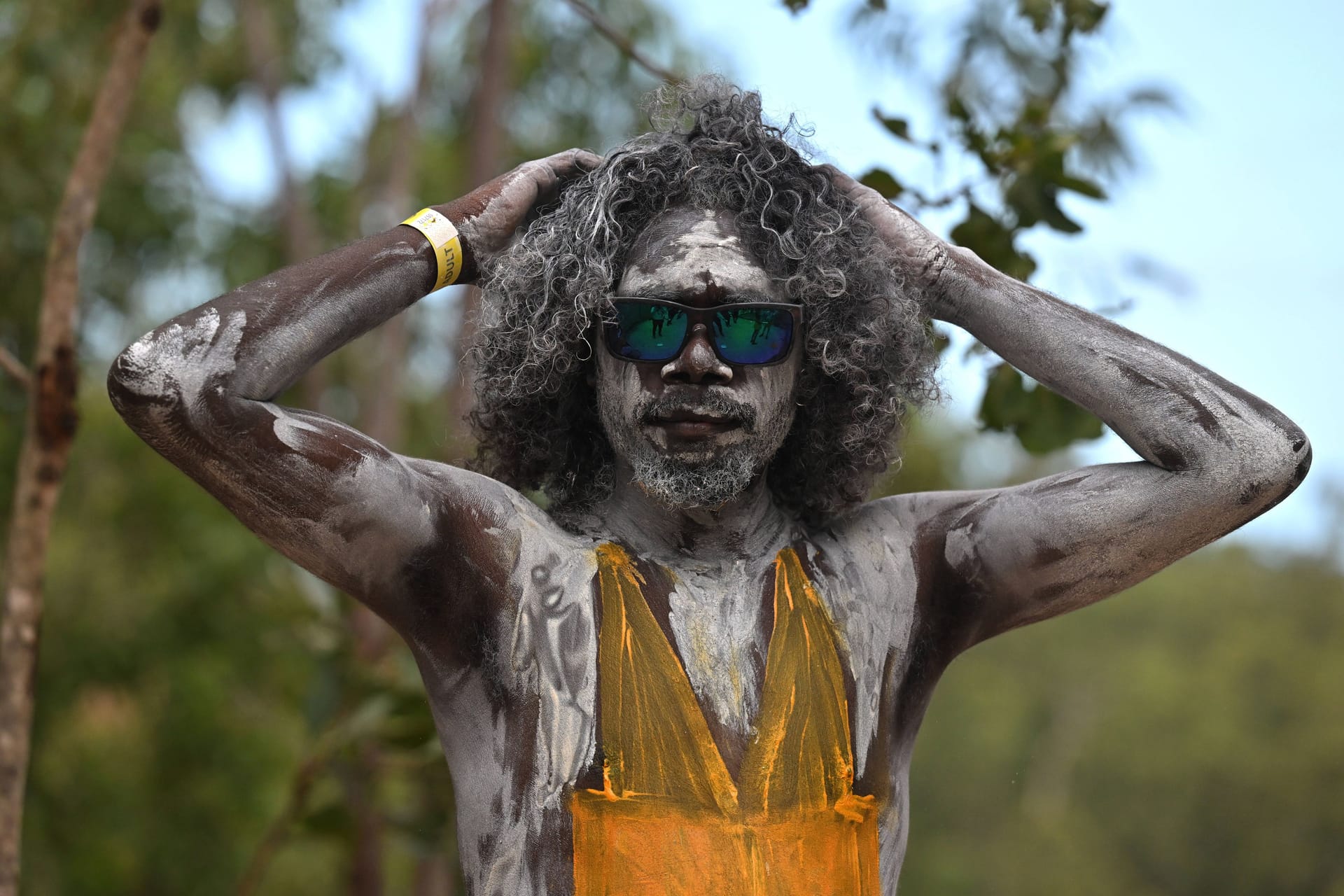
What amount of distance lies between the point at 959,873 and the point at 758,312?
30.9 m

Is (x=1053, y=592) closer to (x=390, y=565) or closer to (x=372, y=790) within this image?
(x=390, y=565)

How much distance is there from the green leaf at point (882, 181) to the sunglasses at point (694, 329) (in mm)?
1377

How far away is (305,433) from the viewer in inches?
113

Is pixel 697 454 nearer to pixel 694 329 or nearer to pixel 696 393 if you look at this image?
pixel 696 393

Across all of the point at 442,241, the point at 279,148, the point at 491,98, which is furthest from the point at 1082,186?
the point at 279,148

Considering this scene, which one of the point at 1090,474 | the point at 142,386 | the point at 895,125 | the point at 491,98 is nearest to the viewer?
→ the point at 142,386

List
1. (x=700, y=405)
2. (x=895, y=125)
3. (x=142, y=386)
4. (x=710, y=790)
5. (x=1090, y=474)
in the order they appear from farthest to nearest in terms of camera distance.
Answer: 1. (x=895, y=125)
2. (x=1090, y=474)
3. (x=700, y=405)
4. (x=710, y=790)
5. (x=142, y=386)

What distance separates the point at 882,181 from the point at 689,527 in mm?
1531

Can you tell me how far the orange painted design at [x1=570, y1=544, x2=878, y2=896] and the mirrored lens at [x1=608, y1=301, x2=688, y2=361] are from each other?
439 mm

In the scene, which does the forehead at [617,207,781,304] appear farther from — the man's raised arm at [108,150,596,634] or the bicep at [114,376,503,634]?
the bicep at [114,376,503,634]

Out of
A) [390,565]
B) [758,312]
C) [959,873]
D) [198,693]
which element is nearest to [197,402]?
[390,565]

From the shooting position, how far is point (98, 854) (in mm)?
12586

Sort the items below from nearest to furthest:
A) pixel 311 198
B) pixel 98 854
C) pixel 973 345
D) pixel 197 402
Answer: pixel 197 402, pixel 973 345, pixel 98 854, pixel 311 198

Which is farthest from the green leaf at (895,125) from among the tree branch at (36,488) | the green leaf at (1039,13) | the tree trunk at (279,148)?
the tree trunk at (279,148)
